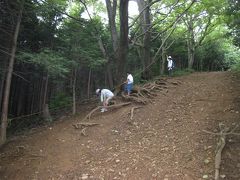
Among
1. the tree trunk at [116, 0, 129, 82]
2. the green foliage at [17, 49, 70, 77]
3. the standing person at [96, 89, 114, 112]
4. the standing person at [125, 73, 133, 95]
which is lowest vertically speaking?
the standing person at [96, 89, 114, 112]

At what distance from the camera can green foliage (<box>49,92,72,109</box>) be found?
46.4 ft

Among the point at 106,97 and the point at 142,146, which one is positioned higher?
the point at 106,97

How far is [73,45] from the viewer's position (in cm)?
1167

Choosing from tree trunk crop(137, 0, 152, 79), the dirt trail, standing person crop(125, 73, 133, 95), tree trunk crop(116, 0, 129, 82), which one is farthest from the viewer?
tree trunk crop(137, 0, 152, 79)

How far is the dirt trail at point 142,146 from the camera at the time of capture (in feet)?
19.6

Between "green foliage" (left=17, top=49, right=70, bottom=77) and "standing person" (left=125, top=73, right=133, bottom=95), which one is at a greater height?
"green foliage" (left=17, top=49, right=70, bottom=77)

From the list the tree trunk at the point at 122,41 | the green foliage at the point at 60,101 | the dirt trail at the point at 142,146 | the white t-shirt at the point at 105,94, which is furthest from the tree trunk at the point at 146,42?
the dirt trail at the point at 142,146

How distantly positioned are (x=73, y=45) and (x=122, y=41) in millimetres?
2394

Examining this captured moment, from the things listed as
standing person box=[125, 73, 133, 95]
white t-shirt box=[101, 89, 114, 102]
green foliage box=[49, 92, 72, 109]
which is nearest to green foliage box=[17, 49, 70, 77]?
white t-shirt box=[101, 89, 114, 102]

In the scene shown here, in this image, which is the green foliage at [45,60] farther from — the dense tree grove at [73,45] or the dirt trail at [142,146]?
the dirt trail at [142,146]

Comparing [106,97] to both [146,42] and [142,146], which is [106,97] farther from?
[146,42]

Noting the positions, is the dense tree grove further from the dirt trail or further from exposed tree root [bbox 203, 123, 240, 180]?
exposed tree root [bbox 203, 123, 240, 180]

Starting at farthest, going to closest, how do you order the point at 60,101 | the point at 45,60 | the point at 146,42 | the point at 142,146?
the point at 146,42
the point at 60,101
the point at 45,60
the point at 142,146

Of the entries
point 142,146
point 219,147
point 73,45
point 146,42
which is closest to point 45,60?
point 73,45
